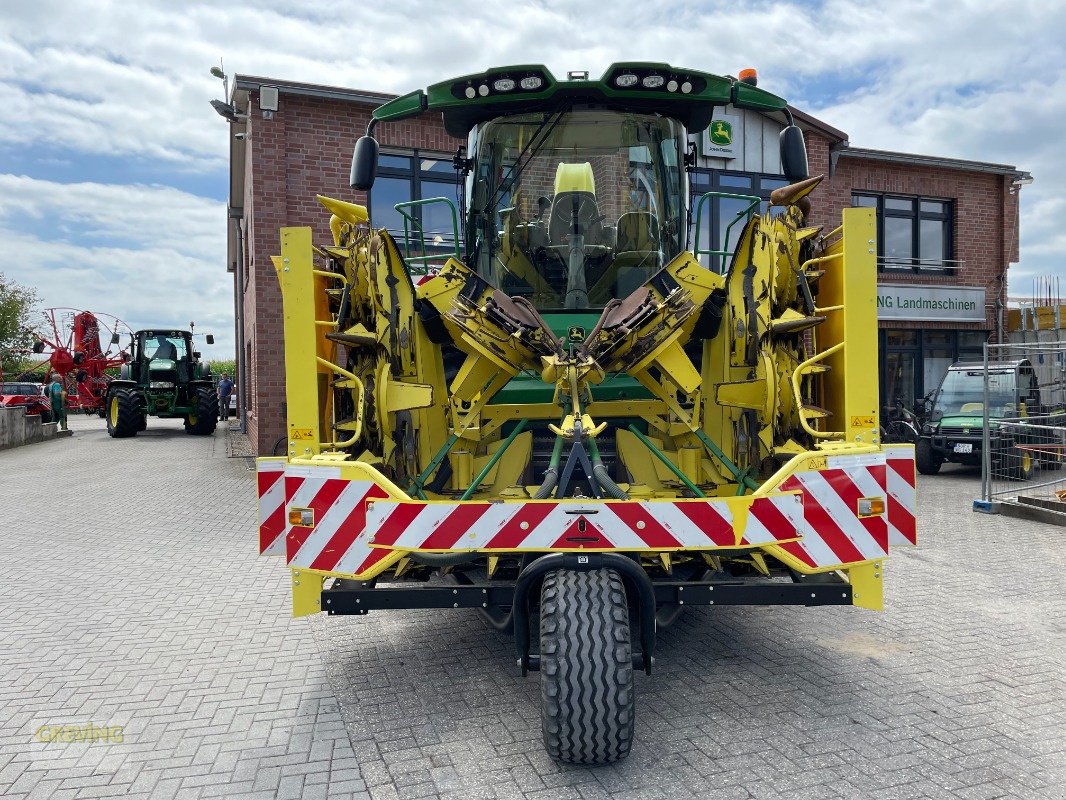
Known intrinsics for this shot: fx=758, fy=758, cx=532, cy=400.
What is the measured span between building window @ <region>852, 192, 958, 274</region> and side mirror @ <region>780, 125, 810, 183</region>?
13444 millimetres

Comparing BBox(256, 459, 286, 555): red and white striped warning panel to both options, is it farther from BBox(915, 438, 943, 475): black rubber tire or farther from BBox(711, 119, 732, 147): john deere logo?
BBox(711, 119, 732, 147): john deere logo

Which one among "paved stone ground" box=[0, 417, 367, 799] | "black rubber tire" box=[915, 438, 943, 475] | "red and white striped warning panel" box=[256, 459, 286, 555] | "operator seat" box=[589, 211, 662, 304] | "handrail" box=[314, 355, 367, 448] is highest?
"operator seat" box=[589, 211, 662, 304]

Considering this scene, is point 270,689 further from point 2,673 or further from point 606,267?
point 606,267

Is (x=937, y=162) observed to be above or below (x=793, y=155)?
above

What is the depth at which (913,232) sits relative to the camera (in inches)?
665

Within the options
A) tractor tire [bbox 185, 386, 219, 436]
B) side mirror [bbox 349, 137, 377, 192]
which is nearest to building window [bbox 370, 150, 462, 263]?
side mirror [bbox 349, 137, 377, 192]

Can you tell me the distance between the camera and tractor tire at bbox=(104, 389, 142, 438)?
1928cm

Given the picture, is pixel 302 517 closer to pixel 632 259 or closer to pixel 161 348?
pixel 632 259

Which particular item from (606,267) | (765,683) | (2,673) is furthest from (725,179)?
(2,673)

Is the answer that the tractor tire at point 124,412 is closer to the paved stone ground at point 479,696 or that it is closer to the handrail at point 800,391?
the paved stone ground at point 479,696

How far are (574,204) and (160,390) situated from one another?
18198mm

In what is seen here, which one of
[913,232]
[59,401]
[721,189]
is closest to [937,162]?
[913,232]

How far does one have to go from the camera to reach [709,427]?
15.1 ft

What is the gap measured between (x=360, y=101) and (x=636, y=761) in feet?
36.3
